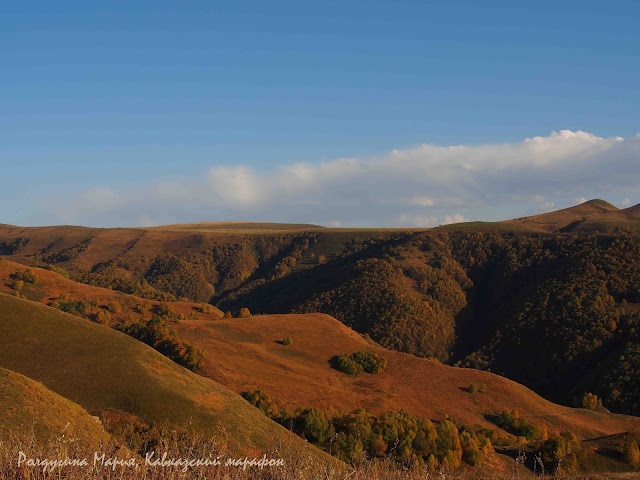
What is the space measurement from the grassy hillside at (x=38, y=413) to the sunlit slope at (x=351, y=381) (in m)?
29.9

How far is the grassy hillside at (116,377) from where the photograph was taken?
34.0 metres

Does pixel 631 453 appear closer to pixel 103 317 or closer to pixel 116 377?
pixel 116 377

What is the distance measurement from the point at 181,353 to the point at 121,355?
16.6 metres

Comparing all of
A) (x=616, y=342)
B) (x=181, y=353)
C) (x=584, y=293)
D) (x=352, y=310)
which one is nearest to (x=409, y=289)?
(x=352, y=310)

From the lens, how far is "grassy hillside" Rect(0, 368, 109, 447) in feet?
73.3

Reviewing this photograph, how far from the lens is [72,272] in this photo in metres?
177

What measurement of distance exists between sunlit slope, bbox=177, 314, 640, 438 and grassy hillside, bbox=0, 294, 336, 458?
1528cm

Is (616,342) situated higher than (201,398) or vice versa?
(201,398)

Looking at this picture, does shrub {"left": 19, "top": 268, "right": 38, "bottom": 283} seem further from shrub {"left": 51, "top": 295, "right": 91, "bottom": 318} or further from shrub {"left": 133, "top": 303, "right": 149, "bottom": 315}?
shrub {"left": 133, "top": 303, "right": 149, "bottom": 315}

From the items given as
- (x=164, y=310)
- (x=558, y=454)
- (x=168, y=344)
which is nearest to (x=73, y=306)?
(x=164, y=310)

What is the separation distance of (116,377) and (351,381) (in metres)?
36.6

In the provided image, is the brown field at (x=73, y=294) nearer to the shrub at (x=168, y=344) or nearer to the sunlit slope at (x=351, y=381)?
the sunlit slope at (x=351, y=381)

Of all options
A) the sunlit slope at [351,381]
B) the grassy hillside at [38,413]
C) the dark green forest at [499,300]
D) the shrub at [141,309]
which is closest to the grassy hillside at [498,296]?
the dark green forest at [499,300]

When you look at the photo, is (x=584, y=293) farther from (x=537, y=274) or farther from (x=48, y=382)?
(x=48, y=382)
